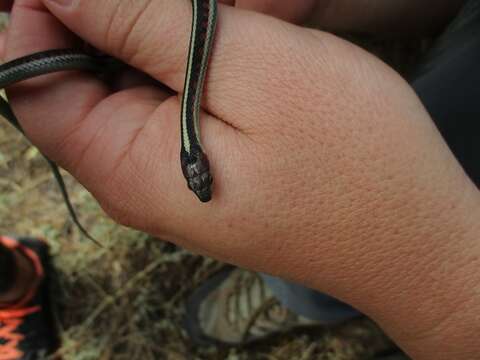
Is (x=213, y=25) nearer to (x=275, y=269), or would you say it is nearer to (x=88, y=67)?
(x=88, y=67)

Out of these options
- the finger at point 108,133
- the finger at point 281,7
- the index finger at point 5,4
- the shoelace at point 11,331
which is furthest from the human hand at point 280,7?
the shoelace at point 11,331

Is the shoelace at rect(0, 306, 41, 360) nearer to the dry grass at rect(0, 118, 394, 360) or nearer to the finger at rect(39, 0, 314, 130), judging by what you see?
the dry grass at rect(0, 118, 394, 360)

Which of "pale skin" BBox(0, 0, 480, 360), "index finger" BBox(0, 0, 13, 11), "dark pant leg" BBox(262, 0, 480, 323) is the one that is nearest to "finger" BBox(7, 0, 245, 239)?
"pale skin" BBox(0, 0, 480, 360)

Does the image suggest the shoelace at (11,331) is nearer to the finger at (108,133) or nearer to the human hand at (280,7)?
the finger at (108,133)

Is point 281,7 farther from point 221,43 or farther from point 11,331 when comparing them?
point 11,331

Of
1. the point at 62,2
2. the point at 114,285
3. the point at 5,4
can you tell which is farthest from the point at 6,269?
the point at 62,2
